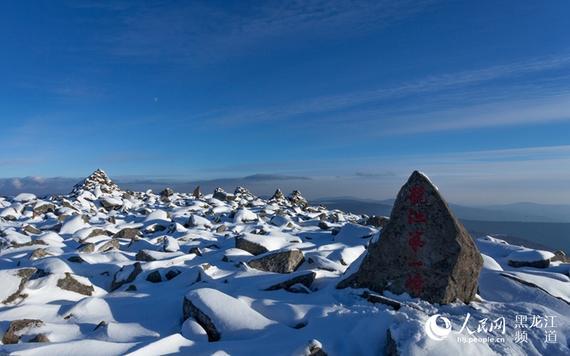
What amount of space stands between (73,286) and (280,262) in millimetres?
4401

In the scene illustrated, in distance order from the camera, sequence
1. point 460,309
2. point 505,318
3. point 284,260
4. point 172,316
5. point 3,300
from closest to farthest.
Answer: point 505,318
point 460,309
point 172,316
point 3,300
point 284,260

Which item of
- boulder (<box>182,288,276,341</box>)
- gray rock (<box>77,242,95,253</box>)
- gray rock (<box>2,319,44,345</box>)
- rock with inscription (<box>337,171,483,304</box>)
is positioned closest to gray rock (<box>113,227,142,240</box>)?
gray rock (<box>77,242,95,253</box>)

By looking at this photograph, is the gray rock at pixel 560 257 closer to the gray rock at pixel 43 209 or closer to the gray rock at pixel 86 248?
the gray rock at pixel 86 248

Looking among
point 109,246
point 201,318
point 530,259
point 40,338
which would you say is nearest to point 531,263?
point 530,259

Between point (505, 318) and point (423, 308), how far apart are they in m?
1.10

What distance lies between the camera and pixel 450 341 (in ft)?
14.4

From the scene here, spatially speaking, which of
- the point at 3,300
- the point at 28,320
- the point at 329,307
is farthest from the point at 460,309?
the point at 3,300

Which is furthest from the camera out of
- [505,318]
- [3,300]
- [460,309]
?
[3,300]

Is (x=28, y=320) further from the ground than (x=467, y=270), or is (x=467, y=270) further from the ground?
(x=467, y=270)

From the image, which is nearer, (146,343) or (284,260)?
(146,343)

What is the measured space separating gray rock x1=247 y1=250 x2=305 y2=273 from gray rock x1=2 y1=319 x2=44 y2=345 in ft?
14.0

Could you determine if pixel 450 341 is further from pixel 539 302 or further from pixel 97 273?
pixel 97 273

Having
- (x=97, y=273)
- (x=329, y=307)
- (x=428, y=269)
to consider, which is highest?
(x=428, y=269)

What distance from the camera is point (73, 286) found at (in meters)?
→ 7.47
